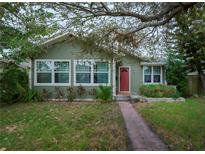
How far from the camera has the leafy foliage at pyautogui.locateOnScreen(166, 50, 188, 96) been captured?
22.0 metres

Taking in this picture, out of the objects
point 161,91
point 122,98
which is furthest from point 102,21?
point 122,98

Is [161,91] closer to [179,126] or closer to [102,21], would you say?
[179,126]

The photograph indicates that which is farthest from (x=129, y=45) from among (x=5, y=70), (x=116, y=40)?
(x=5, y=70)

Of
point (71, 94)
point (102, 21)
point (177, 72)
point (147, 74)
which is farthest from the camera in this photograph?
point (147, 74)

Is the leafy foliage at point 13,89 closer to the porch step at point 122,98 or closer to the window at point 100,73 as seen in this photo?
the window at point 100,73

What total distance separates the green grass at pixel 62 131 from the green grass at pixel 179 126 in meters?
1.14

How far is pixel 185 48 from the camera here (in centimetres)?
2184

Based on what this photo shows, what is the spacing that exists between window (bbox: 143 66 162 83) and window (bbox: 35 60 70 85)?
574cm

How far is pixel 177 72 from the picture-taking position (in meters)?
22.4

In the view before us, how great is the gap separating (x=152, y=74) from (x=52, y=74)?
7098mm

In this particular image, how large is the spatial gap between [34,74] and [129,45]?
10.8 m

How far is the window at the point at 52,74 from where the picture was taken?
20.5 meters

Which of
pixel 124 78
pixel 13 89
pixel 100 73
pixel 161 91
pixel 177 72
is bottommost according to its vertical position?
pixel 161 91

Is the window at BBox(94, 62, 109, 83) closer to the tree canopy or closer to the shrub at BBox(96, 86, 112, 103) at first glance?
the shrub at BBox(96, 86, 112, 103)
